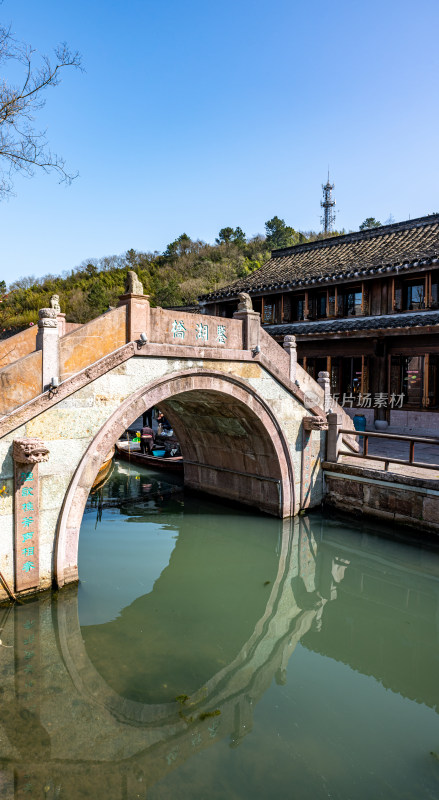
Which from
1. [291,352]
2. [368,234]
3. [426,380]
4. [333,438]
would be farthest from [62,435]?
[368,234]

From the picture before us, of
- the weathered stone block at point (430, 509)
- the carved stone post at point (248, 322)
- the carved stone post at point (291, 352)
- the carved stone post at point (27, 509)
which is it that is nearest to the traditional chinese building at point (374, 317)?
→ the carved stone post at point (291, 352)

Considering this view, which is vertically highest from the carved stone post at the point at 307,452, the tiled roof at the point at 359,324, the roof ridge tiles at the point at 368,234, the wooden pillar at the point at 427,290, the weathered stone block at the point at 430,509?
the roof ridge tiles at the point at 368,234

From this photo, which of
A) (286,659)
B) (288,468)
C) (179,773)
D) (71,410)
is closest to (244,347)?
(288,468)

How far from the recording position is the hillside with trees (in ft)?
121

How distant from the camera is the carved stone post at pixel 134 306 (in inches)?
301

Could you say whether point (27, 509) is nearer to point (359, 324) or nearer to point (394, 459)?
point (394, 459)

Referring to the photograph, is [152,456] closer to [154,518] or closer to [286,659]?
[154,518]

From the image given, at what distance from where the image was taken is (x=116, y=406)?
299 inches

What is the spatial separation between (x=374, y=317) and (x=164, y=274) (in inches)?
1193

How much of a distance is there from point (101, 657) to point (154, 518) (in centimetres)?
551

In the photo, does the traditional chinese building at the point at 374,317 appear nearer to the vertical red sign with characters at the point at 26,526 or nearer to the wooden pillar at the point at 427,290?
the wooden pillar at the point at 427,290

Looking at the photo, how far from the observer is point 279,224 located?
49312 millimetres

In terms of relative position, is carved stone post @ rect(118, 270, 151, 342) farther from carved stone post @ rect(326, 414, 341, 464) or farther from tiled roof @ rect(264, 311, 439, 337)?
tiled roof @ rect(264, 311, 439, 337)

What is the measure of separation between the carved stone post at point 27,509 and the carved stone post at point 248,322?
187 inches
